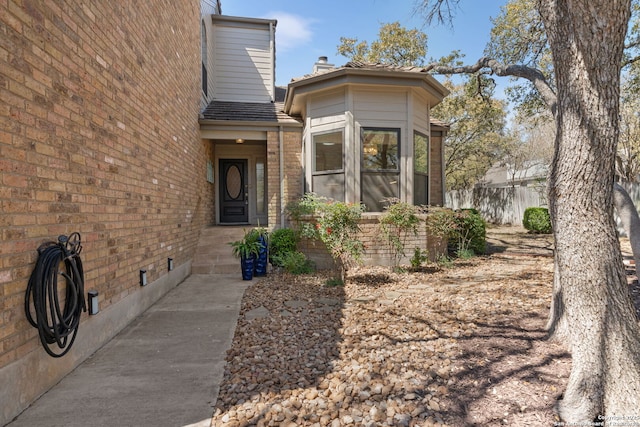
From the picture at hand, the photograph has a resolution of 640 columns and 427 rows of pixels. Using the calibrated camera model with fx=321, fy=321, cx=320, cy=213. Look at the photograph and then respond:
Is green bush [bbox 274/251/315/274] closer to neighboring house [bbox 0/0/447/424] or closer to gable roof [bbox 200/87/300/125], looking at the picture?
neighboring house [bbox 0/0/447/424]

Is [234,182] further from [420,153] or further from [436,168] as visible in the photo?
[436,168]

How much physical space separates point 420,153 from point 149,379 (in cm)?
679

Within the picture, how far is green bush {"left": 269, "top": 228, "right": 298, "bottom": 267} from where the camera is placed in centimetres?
672

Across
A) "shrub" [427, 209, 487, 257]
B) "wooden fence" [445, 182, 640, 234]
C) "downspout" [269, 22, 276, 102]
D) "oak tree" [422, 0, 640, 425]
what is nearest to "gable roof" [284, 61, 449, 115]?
"shrub" [427, 209, 487, 257]

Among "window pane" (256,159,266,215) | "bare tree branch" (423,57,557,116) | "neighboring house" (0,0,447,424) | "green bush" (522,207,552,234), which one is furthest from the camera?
"green bush" (522,207,552,234)

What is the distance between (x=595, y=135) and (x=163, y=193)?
17.0ft

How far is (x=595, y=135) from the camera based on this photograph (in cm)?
220

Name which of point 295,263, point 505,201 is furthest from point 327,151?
point 505,201

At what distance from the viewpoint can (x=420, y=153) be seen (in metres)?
7.51

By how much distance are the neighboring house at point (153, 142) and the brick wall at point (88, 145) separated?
0.05ft

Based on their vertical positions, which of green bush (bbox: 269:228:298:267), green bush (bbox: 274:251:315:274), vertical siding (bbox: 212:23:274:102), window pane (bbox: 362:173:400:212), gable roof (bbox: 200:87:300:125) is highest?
vertical siding (bbox: 212:23:274:102)

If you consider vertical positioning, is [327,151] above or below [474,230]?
above

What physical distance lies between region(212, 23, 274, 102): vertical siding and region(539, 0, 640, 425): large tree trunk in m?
9.06

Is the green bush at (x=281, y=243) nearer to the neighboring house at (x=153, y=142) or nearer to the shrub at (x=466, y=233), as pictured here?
the neighboring house at (x=153, y=142)
